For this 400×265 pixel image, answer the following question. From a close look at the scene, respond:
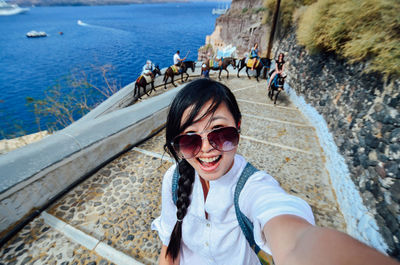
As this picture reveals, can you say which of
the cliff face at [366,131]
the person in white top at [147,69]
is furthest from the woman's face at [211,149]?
the person in white top at [147,69]

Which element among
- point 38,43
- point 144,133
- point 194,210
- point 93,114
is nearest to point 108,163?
point 144,133

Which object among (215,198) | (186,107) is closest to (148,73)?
(186,107)

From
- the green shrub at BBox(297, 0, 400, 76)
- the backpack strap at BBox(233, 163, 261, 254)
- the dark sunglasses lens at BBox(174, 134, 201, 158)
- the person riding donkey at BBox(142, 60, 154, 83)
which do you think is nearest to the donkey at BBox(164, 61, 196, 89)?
the person riding donkey at BBox(142, 60, 154, 83)

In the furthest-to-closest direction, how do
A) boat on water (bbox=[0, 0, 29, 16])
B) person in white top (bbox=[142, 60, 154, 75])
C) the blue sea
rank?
1. boat on water (bbox=[0, 0, 29, 16])
2. the blue sea
3. person in white top (bbox=[142, 60, 154, 75])

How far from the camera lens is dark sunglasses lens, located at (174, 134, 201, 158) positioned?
122cm

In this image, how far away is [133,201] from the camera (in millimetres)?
2650

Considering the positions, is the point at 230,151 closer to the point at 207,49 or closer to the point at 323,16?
the point at 323,16

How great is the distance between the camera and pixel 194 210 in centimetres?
133

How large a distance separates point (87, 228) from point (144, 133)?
6.98 ft

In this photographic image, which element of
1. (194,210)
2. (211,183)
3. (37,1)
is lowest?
(194,210)

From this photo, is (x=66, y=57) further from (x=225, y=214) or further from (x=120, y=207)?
(x=225, y=214)

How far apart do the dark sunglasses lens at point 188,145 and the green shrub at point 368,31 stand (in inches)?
138

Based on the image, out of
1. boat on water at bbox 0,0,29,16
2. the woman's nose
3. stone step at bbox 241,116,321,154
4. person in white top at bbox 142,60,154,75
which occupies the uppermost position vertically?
boat on water at bbox 0,0,29,16

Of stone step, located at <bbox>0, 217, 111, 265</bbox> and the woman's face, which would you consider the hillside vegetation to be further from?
stone step, located at <bbox>0, 217, 111, 265</bbox>
